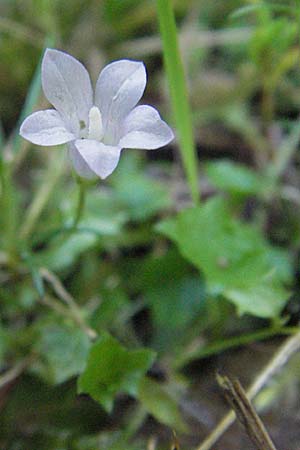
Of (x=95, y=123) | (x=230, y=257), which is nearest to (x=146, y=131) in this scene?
(x=95, y=123)

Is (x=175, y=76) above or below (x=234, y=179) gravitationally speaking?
above

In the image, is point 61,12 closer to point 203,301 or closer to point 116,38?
point 116,38

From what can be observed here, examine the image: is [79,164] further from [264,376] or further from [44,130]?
[264,376]

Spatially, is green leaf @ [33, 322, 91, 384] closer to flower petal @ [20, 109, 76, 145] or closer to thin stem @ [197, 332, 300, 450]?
thin stem @ [197, 332, 300, 450]

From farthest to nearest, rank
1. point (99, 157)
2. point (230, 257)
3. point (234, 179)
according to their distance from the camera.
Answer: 1. point (234, 179)
2. point (230, 257)
3. point (99, 157)

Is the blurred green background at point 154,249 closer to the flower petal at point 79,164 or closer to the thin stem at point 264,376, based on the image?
the thin stem at point 264,376

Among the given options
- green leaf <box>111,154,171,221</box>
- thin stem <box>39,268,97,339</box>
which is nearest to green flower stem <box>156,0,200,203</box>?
green leaf <box>111,154,171,221</box>

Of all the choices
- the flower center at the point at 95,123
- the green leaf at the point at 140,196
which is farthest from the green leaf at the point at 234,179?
the flower center at the point at 95,123
